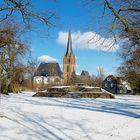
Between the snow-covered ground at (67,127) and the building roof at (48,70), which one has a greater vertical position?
the building roof at (48,70)

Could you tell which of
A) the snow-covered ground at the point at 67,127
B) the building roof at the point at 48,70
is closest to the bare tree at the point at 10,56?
the snow-covered ground at the point at 67,127

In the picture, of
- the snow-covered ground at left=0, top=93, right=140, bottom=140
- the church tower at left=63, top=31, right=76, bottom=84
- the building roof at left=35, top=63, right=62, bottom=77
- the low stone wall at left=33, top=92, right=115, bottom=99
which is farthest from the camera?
the building roof at left=35, top=63, right=62, bottom=77

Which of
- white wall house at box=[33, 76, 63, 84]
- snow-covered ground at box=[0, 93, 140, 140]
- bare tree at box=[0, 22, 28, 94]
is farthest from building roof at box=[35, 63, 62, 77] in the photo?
snow-covered ground at box=[0, 93, 140, 140]

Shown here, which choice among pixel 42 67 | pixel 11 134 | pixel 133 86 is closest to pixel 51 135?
pixel 11 134

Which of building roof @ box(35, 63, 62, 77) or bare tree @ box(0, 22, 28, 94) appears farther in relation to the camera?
building roof @ box(35, 63, 62, 77)

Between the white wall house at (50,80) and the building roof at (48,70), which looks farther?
the building roof at (48,70)

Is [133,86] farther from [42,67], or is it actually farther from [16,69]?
[42,67]

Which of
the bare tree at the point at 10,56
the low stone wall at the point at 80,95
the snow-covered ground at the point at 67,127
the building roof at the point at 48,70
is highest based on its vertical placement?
the building roof at the point at 48,70

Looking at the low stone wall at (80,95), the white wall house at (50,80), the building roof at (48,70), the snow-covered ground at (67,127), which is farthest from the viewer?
the building roof at (48,70)

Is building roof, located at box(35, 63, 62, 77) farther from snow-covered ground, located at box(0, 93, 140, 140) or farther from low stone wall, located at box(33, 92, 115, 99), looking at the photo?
snow-covered ground, located at box(0, 93, 140, 140)

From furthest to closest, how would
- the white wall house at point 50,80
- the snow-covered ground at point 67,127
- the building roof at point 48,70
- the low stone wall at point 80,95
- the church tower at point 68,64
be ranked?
1. the building roof at point 48,70
2. the church tower at point 68,64
3. the white wall house at point 50,80
4. the low stone wall at point 80,95
5. the snow-covered ground at point 67,127

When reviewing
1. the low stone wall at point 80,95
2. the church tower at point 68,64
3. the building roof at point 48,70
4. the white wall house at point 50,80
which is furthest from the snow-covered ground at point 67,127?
the building roof at point 48,70

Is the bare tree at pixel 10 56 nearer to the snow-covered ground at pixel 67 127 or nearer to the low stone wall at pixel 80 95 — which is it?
the low stone wall at pixel 80 95

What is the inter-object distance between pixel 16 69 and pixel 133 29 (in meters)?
24.9
